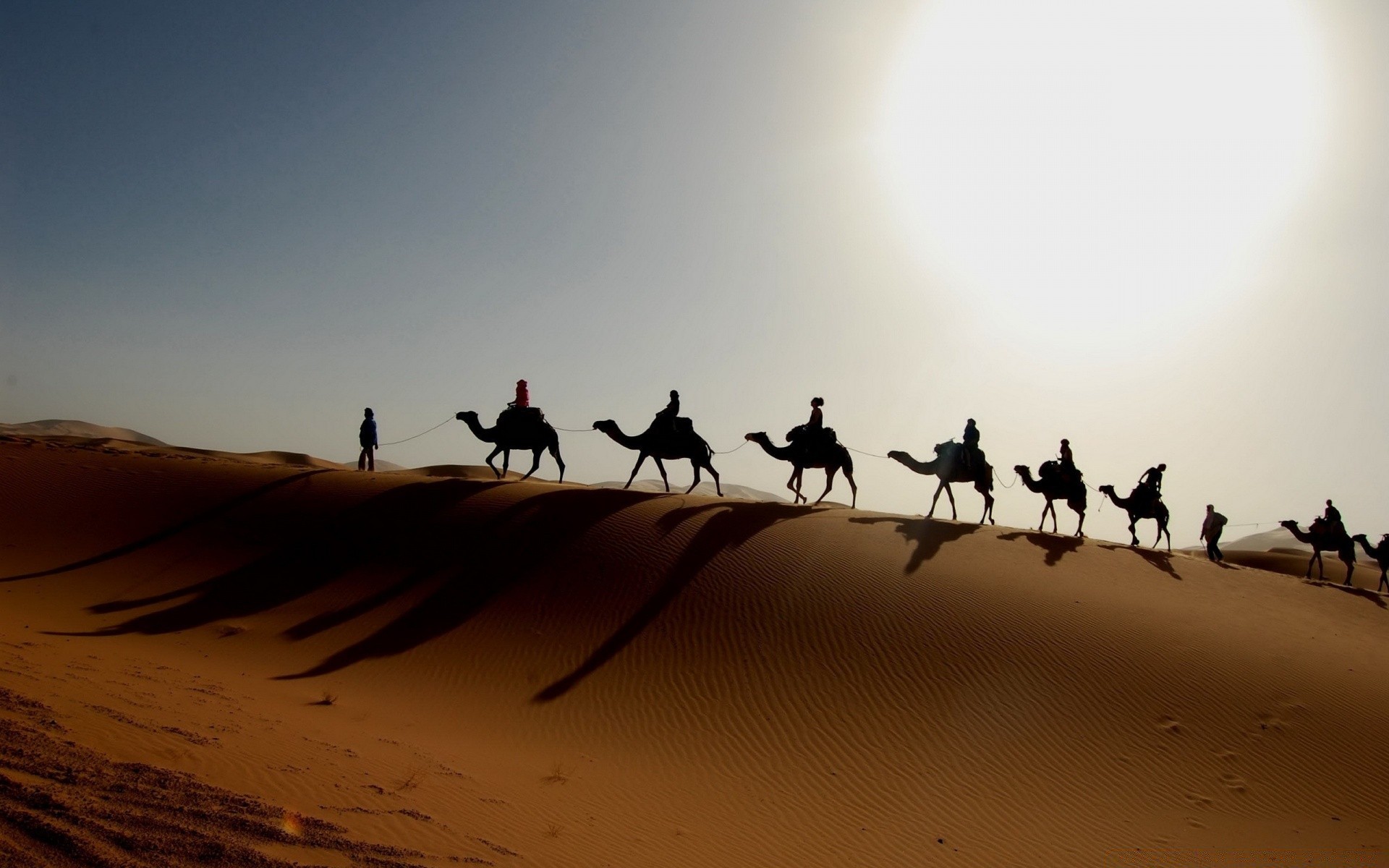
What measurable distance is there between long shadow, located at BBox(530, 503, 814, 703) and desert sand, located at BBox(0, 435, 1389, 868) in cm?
8

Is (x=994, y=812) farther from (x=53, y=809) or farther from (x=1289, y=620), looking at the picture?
(x=1289, y=620)

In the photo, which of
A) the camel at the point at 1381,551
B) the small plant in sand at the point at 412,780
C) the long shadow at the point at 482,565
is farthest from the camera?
the camel at the point at 1381,551

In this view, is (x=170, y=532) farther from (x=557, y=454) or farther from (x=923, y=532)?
(x=923, y=532)

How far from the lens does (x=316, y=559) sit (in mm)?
15953

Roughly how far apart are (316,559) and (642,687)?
862 centimetres

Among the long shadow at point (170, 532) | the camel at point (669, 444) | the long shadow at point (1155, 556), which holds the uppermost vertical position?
the camel at point (669, 444)

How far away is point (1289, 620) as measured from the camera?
49.9ft

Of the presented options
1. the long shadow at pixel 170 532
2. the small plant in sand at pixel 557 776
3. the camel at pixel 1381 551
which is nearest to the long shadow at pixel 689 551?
the small plant in sand at pixel 557 776

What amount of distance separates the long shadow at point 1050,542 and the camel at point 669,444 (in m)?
7.53

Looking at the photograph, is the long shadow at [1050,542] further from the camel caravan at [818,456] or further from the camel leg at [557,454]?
the camel leg at [557,454]

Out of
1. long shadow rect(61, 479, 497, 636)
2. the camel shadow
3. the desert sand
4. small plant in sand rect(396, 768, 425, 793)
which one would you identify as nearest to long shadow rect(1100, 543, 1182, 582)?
the desert sand

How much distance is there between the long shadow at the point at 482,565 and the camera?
497 inches

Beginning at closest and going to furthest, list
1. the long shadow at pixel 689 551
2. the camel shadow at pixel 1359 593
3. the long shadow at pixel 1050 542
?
the long shadow at pixel 689 551
the long shadow at pixel 1050 542
the camel shadow at pixel 1359 593

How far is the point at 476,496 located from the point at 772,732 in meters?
10.9
